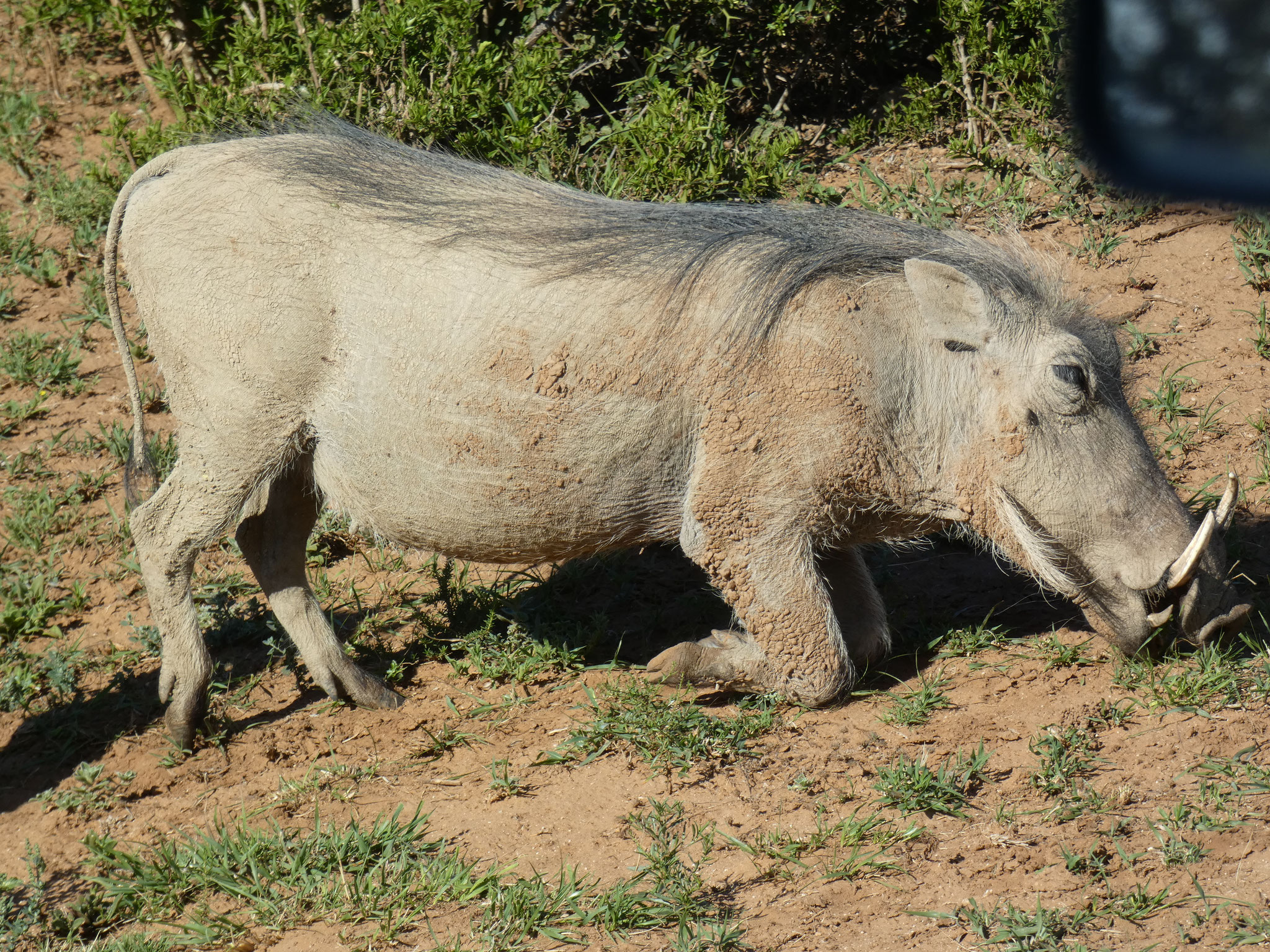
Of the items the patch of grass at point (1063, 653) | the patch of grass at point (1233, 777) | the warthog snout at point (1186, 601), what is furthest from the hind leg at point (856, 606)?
the patch of grass at point (1233, 777)

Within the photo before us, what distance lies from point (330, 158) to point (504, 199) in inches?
21.9

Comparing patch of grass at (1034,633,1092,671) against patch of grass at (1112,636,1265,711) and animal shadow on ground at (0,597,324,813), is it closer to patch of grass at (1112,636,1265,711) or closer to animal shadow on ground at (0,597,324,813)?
patch of grass at (1112,636,1265,711)

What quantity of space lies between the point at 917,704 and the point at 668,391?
112 centimetres

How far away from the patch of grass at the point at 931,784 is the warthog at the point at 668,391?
43cm

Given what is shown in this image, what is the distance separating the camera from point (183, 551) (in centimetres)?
379

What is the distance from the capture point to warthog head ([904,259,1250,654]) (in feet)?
10.7

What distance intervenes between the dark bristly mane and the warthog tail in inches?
15.4

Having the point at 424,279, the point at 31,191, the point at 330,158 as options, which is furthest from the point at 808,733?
the point at 31,191

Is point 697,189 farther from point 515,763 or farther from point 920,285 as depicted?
point 515,763

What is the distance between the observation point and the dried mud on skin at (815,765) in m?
2.72

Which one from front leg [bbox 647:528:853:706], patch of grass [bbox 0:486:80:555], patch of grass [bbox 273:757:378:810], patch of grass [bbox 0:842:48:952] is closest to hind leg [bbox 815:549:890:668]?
front leg [bbox 647:528:853:706]

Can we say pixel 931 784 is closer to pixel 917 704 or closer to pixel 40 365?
pixel 917 704

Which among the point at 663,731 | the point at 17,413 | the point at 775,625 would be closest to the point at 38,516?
the point at 17,413

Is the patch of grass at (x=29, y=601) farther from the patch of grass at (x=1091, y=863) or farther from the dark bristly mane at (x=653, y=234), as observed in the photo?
the patch of grass at (x=1091, y=863)
